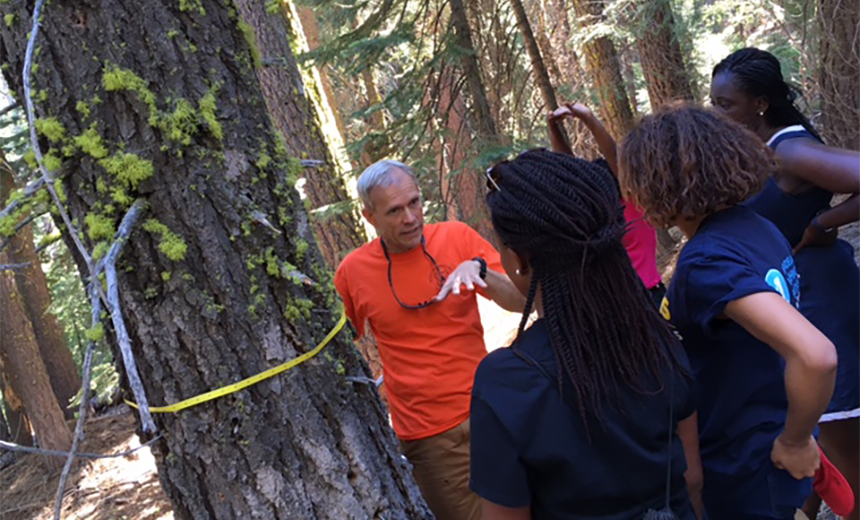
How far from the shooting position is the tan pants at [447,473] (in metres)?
2.93

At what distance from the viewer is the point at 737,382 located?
2.04 m

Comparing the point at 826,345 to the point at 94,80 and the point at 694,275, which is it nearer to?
the point at 694,275

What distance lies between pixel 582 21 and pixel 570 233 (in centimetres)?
903

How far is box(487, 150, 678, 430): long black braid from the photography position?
61.6 inches

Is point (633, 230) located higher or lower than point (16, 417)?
higher

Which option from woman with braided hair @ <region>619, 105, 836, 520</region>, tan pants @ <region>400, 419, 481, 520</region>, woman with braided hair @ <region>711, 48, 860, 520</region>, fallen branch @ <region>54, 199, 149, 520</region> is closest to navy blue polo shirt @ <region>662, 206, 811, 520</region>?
woman with braided hair @ <region>619, 105, 836, 520</region>

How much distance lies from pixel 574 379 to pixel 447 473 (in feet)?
5.15

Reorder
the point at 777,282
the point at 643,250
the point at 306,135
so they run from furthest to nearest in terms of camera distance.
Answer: the point at 306,135, the point at 643,250, the point at 777,282

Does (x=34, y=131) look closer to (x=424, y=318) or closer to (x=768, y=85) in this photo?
(x=424, y=318)

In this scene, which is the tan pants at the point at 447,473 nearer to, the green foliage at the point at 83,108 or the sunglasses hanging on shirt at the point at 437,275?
the sunglasses hanging on shirt at the point at 437,275

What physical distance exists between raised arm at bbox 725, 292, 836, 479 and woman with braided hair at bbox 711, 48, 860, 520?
40.8 inches

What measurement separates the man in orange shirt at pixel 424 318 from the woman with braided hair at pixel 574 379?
3.95 ft

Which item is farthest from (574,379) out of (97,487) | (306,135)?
(97,487)

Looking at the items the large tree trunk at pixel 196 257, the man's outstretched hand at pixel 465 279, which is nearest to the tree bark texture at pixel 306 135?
the man's outstretched hand at pixel 465 279
